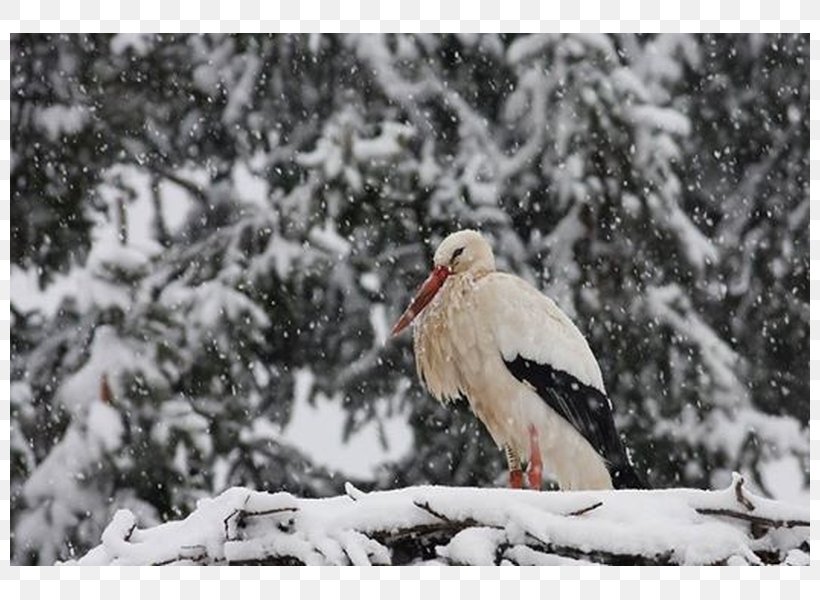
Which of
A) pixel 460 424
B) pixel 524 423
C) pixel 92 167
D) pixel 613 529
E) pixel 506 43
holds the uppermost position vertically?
pixel 506 43

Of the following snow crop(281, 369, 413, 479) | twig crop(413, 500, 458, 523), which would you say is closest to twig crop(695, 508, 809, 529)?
twig crop(413, 500, 458, 523)

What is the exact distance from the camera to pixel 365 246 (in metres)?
4.65

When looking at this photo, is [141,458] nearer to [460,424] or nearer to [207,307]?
[207,307]

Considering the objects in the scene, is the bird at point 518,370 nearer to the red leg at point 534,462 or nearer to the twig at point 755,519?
the red leg at point 534,462

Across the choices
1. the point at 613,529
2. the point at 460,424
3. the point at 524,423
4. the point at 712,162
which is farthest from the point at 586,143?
the point at 613,529

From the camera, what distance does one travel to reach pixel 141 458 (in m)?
4.27

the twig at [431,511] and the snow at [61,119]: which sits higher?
the snow at [61,119]

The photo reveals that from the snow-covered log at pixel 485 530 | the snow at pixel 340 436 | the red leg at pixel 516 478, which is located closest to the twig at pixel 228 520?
the snow-covered log at pixel 485 530

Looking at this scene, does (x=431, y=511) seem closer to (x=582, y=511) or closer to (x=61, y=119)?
(x=582, y=511)

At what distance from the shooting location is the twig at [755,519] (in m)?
2.47

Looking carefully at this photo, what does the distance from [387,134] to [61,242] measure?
1.00 m

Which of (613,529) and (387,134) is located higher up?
(387,134)

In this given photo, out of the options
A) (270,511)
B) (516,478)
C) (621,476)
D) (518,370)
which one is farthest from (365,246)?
(270,511)

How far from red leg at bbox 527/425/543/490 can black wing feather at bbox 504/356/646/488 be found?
3.0 inches
